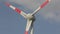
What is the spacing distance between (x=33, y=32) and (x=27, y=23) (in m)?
2.54

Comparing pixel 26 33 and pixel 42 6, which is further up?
pixel 42 6

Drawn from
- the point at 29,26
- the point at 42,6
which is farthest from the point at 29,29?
the point at 42,6

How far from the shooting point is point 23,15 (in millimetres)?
89938

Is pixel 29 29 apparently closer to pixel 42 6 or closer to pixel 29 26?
pixel 29 26

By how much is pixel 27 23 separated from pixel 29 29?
1.64m

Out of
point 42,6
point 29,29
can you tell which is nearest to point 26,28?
point 29,29

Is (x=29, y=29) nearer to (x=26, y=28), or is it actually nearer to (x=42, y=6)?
(x=26, y=28)

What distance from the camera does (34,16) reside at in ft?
294

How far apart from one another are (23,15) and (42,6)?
18.0ft

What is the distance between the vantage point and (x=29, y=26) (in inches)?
3516

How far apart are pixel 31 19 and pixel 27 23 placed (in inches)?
55.6

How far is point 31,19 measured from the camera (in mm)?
89500

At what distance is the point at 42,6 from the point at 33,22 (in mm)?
5434

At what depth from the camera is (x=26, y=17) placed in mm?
89000
